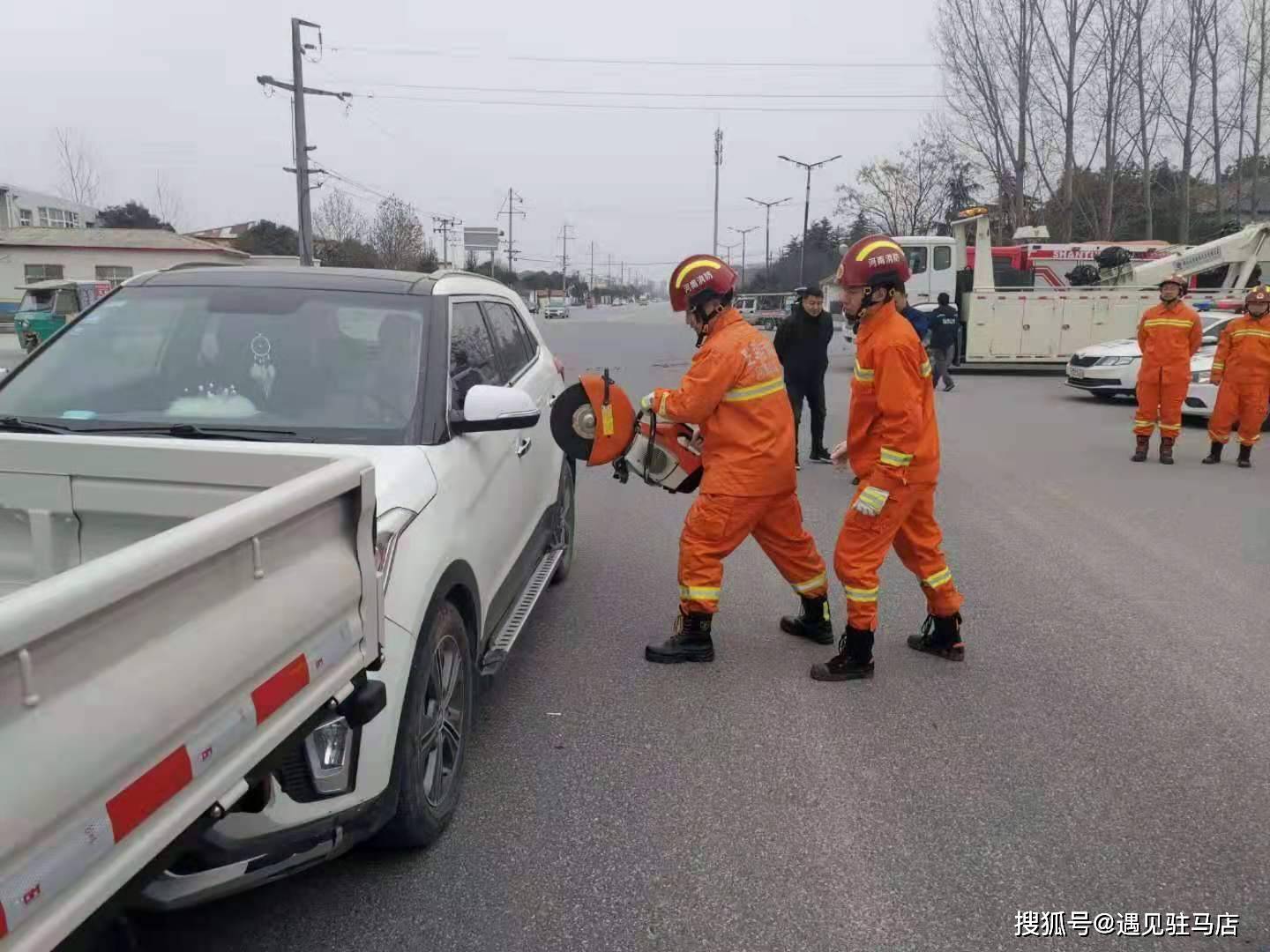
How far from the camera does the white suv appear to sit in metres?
2.49

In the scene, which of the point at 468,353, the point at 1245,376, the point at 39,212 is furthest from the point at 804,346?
the point at 39,212

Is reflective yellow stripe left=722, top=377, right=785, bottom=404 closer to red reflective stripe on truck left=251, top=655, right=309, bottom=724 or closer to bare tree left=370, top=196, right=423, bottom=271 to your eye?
red reflective stripe on truck left=251, top=655, right=309, bottom=724

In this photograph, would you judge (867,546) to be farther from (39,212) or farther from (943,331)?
(39,212)

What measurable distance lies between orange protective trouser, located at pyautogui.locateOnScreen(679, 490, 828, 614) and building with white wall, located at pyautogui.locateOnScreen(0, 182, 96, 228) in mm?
70955

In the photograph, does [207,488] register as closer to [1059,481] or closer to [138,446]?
[138,446]

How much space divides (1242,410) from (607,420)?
8427 mm

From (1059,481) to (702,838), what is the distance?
7383mm

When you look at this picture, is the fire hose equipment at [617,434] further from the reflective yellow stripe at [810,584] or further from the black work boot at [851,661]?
the black work boot at [851,661]

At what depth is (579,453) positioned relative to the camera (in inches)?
185

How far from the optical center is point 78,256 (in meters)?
52.6

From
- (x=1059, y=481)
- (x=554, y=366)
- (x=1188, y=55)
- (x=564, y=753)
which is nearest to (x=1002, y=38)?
(x=1188, y=55)

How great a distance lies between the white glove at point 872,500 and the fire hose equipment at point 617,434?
886 millimetres

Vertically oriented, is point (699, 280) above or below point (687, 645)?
above

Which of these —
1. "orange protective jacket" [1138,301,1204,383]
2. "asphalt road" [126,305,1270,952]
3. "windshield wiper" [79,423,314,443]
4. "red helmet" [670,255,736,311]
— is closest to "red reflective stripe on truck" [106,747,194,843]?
"asphalt road" [126,305,1270,952]
